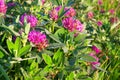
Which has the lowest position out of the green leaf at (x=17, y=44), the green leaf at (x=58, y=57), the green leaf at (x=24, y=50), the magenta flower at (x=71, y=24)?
the green leaf at (x=58, y=57)

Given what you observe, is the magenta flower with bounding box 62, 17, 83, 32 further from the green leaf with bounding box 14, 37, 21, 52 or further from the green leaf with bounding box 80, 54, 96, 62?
the green leaf with bounding box 14, 37, 21, 52

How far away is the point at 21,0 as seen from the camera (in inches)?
81.5

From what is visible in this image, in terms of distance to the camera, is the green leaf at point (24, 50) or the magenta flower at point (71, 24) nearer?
the green leaf at point (24, 50)

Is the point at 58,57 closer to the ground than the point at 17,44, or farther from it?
closer to the ground

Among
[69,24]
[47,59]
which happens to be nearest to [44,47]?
[47,59]

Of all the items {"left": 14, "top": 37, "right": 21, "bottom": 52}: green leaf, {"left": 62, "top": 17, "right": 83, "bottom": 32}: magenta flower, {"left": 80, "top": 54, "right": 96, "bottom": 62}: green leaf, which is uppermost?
{"left": 62, "top": 17, "right": 83, "bottom": 32}: magenta flower

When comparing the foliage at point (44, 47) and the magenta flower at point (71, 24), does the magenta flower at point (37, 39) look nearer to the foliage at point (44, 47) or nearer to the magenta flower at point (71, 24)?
the foliage at point (44, 47)

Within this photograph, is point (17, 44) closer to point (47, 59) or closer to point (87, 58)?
point (47, 59)

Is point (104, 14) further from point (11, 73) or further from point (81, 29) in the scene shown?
point (11, 73)

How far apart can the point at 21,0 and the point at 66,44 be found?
644 mm

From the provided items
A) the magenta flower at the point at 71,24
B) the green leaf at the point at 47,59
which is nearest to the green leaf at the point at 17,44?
the green leaf at the point at 47,59

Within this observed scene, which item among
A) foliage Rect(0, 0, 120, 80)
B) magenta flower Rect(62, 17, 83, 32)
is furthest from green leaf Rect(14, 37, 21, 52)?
magenta flower Rect(62, 17, 83, 32)

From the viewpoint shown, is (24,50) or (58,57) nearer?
(24,50)

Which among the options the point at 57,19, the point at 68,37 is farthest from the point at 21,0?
the point at 68,37
